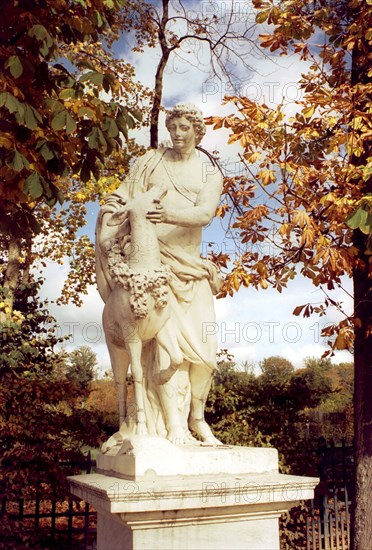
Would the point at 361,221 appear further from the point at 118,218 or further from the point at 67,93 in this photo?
the point at 67,93

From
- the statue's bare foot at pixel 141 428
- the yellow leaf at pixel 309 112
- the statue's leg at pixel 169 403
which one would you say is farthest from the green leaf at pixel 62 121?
the yellow leaf at pixel 309 112

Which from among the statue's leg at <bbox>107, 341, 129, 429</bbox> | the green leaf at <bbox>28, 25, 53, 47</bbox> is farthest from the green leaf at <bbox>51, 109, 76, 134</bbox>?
the statue's leg at <bbox>107, 341, 129, 429</bbox>

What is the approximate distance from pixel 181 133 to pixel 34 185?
125 cm

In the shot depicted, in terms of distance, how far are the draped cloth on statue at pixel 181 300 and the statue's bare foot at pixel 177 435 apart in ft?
0.26

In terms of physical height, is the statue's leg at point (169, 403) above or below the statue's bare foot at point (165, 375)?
below

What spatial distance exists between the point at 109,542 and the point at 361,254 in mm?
4702

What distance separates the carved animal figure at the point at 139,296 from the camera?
3.87 metres

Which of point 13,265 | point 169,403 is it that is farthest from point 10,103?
point 13,265

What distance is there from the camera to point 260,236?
7.71m

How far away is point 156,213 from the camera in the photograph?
400 cm

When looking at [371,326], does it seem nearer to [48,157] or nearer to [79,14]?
[48,157]

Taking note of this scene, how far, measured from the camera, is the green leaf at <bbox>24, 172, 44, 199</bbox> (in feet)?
15.7

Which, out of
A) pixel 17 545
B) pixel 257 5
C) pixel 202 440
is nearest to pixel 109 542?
pixel 202 440

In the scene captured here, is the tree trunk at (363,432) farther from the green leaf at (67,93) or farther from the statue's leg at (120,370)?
the green leaf at (67,93)
